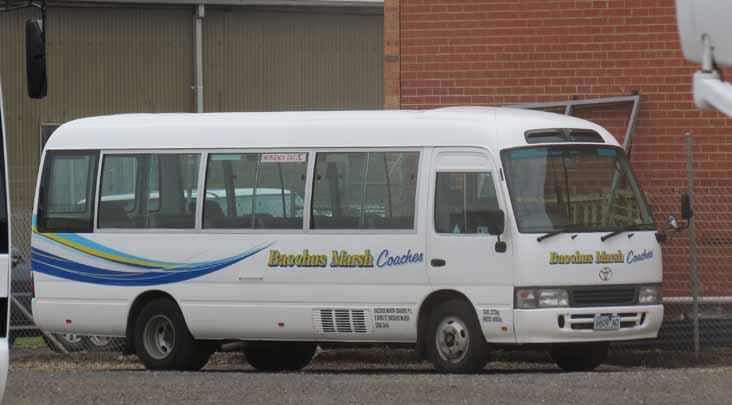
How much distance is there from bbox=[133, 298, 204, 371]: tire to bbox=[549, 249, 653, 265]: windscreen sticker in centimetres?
371

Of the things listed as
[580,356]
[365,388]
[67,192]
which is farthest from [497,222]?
[67,192]

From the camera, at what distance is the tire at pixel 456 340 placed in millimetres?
13602

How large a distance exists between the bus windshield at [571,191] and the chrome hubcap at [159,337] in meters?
3.70

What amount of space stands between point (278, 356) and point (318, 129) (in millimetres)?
2694

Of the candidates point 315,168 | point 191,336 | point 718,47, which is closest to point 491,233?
point 315,168

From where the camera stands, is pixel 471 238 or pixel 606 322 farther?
pixel 471 238

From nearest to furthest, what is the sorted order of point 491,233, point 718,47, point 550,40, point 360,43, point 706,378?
point 718,47, point 706,378, point 491,233, point 550,40, point 360,43

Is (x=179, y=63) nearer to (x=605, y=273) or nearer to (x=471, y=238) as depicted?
(x=471, y=238)

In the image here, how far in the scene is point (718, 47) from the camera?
563 cm

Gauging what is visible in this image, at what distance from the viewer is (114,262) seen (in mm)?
15266

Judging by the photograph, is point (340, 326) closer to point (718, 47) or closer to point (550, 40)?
point (550, 40)

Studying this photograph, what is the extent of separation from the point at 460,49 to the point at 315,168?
325cm

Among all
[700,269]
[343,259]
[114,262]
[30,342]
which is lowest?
[30,342]

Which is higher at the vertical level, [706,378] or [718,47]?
[718,47]
